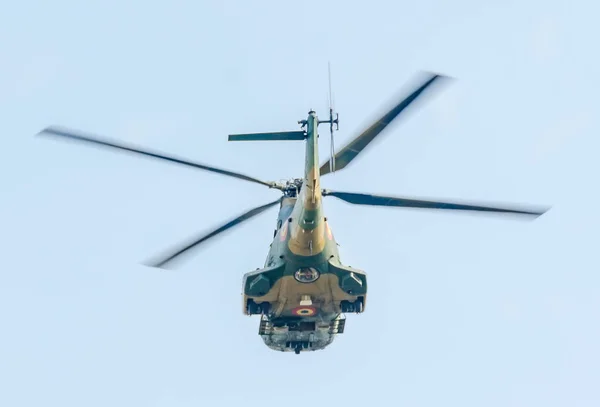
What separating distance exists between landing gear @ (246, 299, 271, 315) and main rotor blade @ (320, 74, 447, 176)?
21.3 ft

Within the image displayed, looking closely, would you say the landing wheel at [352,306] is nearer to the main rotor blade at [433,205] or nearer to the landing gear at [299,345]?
the landing gear at [299,345]

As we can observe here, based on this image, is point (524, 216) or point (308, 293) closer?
point (524, 216)

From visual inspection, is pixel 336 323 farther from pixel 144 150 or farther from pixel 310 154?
pixel 144 150

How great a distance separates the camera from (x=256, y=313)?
33750 millimetres

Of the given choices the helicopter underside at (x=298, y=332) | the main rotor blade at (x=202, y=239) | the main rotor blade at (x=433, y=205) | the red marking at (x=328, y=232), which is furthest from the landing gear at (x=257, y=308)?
the main rotor blade at (x=433, y=205)

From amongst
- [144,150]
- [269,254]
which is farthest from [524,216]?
[144,150]

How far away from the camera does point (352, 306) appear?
33625mm

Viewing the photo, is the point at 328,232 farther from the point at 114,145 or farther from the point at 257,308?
the point at 114,145

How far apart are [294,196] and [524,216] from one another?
10.0 metres

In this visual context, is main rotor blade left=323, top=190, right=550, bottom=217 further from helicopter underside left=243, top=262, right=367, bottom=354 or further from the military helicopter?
helicopter underside left=243, top=262, right=367, bottom=354

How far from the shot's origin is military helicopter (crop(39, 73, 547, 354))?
29172 millimetres

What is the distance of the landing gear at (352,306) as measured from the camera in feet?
110

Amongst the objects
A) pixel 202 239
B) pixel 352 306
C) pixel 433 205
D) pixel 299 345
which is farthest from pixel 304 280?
pixel 433 205

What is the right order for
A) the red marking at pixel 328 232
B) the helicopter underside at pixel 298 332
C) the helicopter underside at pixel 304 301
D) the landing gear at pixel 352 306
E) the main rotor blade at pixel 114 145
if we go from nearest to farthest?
the main rotor blade at pixel 114 145 → the red marking at pixel 328 232 → the helicopter underside at pixel 304 301 → the landing gear at pixel 352 306 → the helicopter underside at pixel 298 332
